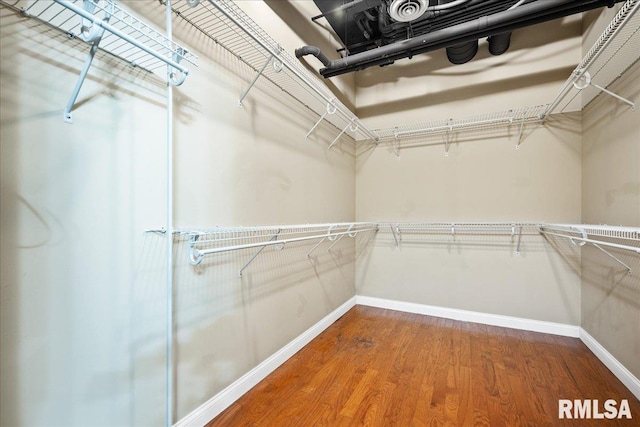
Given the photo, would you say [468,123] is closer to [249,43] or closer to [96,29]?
[249,43]

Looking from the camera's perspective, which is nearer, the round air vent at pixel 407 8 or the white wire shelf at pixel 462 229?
the round air vent at pixel 407 8

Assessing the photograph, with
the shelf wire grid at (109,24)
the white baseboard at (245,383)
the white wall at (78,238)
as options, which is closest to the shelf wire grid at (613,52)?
the shelf wire grid at (109,24)

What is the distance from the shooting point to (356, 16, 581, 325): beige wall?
2385mm

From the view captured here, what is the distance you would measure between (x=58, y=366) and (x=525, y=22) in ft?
10.0

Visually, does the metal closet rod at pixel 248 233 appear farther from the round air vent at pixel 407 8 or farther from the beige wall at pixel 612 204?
the beige wall at pixel 612 204

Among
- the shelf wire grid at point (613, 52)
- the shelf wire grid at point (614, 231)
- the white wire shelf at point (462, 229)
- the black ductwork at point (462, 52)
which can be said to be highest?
the black ductwork at point (462, 52)

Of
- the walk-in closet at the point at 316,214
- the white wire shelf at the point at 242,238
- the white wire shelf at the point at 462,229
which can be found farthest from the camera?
the white wire shelf at the point at 462,229

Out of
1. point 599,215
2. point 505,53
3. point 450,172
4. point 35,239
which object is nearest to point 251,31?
point 35,239

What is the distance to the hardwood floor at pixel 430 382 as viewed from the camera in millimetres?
1431

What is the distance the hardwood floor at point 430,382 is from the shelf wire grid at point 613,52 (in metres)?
2.00

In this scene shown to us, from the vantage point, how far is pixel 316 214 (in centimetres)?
239

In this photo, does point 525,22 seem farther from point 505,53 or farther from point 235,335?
point 235,335

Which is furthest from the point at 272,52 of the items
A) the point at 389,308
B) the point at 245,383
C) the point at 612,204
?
the point at 389,308

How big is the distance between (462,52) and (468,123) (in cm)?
67
